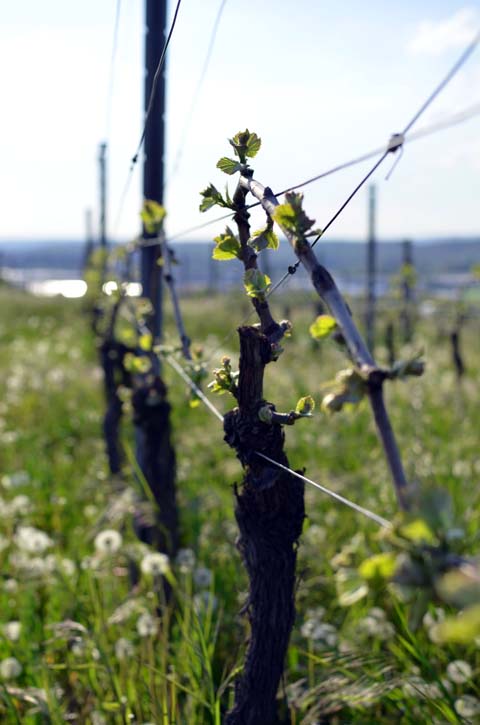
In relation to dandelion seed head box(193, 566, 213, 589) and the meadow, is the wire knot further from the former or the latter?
dandelion seed head box(193, 566, 213, 589)

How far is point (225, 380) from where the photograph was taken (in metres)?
1.79

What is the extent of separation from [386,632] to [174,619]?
85 centimetres

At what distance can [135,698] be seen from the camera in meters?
2.37

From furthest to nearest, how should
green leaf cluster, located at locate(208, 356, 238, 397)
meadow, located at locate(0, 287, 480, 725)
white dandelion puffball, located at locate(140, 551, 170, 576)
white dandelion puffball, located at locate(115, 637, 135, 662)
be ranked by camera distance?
1. white dandelion puffball, located at locate(140, 551, 170, 576)
2. white dandelion puffball, located at locate(115, 637, 135, 662)
3. meadow, located at locate(0, 287, 480, 725)
4. green leaf cluster, located at locate(208, 356, 238, 397)

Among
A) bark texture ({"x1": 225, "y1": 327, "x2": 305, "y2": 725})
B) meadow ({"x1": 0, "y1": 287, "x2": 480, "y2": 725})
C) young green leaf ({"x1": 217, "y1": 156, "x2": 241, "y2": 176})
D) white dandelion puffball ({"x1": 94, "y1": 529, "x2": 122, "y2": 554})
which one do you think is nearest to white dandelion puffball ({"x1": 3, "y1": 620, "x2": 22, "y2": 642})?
meadow ({"x1": 0, "y1": 287, "x2": 480, "y2": 725})

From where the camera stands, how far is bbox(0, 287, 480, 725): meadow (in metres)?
2.25

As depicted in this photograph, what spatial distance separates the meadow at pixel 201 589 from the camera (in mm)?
2252

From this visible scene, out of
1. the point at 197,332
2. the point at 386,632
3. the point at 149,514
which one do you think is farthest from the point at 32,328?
the point at 386,632

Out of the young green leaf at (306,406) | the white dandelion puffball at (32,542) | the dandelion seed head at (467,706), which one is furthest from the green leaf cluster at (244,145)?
the white dandelion puffball at (32,542)

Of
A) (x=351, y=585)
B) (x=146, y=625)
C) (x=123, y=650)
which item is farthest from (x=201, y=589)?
(x=351, y=585)

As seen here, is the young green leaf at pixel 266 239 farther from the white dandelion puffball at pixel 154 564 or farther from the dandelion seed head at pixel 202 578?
the dandelion seed head at pixel 202 578

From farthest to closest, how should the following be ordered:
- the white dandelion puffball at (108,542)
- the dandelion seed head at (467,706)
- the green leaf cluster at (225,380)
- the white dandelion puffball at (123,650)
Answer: the white dandelion puffball at (108,542), the white dandelion puffball at (123,650), the dandelion seed head at (467,706), the green leaf cluster at (225,380)

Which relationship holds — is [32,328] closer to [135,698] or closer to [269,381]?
[269,381]

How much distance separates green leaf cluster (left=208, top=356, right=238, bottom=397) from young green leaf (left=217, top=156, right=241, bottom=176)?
424 millimetres
